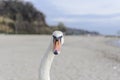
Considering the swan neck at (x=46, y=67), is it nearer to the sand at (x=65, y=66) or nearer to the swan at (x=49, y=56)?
the swan at (x=49, y=56)

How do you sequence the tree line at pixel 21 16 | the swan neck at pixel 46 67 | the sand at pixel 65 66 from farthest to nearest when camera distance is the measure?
the tree line at pixel 21 16 → the sand at pixel 65 66 → the swan neck at pixel 46 67

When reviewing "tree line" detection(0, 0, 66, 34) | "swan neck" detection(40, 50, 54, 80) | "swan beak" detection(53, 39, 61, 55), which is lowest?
"tree line" detection(0, 0, 66, 34)

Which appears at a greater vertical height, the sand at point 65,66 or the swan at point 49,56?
the swan at point 49,56

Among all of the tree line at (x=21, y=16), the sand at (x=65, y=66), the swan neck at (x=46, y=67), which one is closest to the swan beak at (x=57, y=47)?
the swan neck at (x=46, y=67)

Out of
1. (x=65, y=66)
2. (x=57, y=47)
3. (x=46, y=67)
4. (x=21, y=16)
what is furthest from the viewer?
(x=21, y=16)

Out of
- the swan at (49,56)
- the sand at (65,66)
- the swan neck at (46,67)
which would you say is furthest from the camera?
the sand at (65,66)

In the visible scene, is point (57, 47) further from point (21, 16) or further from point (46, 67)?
point (21, 16)

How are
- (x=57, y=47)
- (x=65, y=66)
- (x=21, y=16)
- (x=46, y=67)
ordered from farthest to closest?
(x=21, y=16), (x=65, y=66), (x=46, y=67), (x=57, y=47)

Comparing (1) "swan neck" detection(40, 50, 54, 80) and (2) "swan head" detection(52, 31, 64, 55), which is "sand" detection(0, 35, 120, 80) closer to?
(1) "swan neck" detection(40, 50, 54, 80)

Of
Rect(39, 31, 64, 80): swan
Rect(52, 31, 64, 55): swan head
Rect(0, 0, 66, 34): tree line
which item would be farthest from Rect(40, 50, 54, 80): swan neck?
Rect(0, 0, 66, 34): tree line

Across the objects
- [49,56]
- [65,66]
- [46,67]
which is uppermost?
[49,56]

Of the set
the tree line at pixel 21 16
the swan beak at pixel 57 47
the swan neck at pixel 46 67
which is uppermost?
the swan beak at pixel 57 47

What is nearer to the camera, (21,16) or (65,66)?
(65,66)

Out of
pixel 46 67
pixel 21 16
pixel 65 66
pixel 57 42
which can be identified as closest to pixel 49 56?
pixel 46 67
